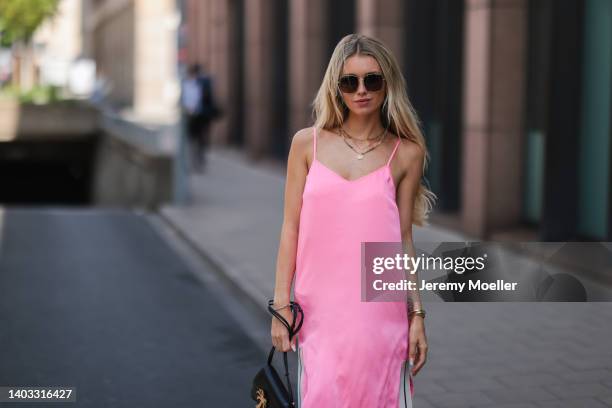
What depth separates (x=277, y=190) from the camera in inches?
704

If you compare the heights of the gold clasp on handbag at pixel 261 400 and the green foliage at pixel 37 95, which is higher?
the green foliage at pixel 37 95

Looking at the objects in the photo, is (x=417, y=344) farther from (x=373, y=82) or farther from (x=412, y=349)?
(x=373, y=82)

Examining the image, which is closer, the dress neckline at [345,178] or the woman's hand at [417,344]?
the dress neckline at [345,178]

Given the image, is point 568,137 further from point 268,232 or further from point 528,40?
point 268,232

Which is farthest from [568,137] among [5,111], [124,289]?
[5,111]

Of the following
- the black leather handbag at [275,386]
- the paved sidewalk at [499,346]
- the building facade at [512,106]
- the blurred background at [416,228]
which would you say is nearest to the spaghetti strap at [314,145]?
the black leather handbag at [275,386]

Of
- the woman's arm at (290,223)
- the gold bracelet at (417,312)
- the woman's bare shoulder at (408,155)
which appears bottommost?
the gold bracelet at (417,312)

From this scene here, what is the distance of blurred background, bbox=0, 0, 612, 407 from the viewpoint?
658cm

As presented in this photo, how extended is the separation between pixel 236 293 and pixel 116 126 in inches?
804

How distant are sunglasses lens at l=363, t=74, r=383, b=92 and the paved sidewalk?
0.83 meters

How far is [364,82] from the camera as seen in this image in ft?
11.0

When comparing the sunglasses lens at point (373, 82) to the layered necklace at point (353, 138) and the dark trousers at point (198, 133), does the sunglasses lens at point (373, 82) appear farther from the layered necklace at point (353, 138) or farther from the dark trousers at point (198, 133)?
the dark trousers at point (198, 133)

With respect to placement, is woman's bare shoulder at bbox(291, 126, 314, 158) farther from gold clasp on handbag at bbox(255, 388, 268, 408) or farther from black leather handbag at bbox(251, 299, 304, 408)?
gold clasp on handbag at bbox(255, 388, 268, 408)

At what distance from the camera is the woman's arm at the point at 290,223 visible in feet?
11.2
